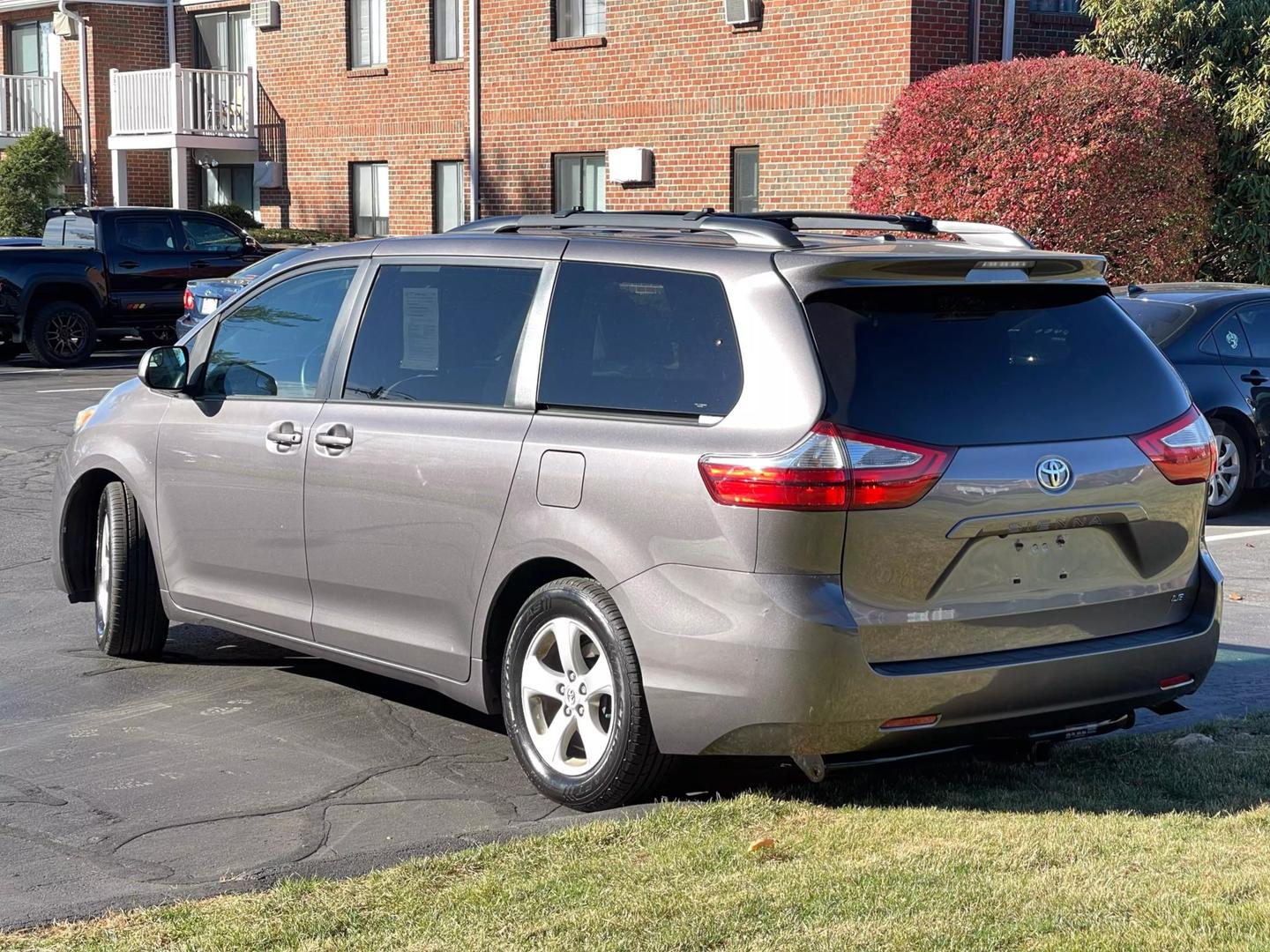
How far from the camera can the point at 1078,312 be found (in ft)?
17.6

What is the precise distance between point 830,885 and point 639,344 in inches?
70.3

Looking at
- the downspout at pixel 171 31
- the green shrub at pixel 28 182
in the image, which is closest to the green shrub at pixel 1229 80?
the downspout at pixel 171 31

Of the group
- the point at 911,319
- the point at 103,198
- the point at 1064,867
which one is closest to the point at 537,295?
the point at 911,319

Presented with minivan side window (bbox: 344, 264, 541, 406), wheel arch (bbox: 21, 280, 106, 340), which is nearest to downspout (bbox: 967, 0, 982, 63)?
wheel arch (bbox: 21, 280, 106, 340)

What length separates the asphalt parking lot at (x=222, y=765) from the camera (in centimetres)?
487

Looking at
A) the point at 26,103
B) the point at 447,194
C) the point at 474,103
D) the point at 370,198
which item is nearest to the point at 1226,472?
the point at 474,103

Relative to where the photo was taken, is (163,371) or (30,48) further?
(30,48)

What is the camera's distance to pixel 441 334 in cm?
596

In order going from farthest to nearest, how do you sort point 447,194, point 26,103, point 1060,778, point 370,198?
point 26,103 < point 370,198 < point 447,194 < point 1060,778

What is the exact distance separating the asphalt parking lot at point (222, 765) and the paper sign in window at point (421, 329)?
1374 mm

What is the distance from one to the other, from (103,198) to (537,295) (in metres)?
31.7

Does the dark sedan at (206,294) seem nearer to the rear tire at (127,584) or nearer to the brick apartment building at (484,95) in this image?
the brick apartment building at (484,95)

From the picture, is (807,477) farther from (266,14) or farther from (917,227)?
(266,14)

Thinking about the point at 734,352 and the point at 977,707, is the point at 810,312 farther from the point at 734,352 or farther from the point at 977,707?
the point at 977,707
